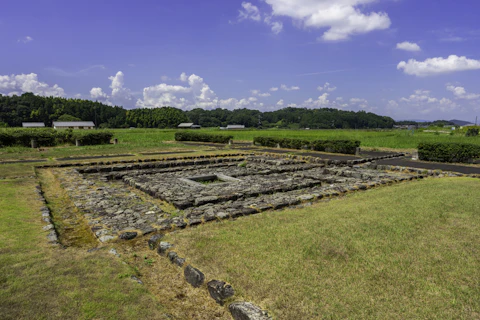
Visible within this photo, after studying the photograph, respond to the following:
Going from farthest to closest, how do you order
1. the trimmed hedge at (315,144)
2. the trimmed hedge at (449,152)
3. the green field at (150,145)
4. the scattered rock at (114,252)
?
the trimmed hedge at (315,144)
the green field at (150,145)
the trimmed hedge at (449,152)
the scattered rock at (114,252)

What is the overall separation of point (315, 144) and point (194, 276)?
19.6 meters

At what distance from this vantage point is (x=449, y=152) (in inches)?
581

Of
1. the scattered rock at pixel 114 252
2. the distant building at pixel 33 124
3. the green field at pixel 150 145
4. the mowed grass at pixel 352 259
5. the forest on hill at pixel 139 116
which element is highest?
the forest on hill at pixel 139 116

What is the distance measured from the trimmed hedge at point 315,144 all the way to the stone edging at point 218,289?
685 inches

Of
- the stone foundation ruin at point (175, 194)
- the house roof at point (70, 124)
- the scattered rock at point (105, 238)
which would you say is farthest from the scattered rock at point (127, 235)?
the house roof at point (70, 124)

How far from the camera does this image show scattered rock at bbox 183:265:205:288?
137 inches

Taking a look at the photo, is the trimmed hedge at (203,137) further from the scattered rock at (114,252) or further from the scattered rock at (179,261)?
the scattered rock at (179,261)

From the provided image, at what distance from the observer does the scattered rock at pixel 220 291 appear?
3111 millimetres

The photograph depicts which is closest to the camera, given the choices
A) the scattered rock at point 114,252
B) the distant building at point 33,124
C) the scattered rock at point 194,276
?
the scattered rock at point 194,276

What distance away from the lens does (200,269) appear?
3.67 metres

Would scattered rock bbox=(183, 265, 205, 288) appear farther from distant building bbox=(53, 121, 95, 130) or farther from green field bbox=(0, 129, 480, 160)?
distant building bbox=(53, 121, 95, 130)

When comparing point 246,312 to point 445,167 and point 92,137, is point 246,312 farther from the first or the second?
point 92,137

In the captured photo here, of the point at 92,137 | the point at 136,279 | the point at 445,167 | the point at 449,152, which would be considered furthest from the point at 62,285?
the point at 92,137

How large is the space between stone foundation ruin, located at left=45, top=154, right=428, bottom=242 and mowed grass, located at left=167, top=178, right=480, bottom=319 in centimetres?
76
